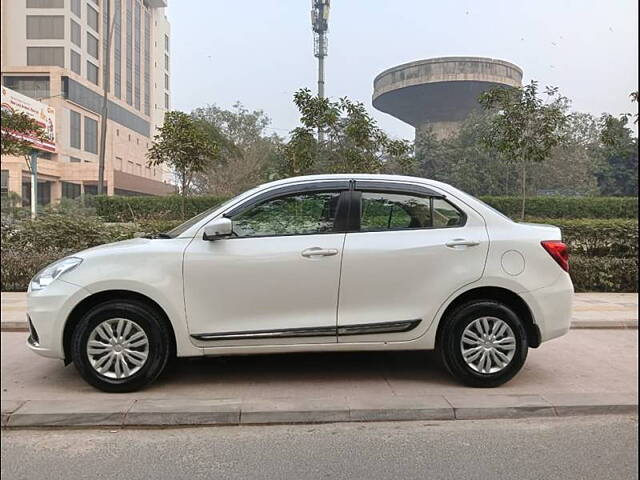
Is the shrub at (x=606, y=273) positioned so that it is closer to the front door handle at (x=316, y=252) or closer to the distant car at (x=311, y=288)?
the distant car at (x=311, y=288)

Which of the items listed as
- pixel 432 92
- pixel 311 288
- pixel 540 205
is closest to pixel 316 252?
pixel 311 288

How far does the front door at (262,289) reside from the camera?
4184 mm

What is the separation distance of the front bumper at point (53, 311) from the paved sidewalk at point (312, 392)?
0.41m

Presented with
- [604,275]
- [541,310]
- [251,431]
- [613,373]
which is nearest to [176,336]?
[251,431]

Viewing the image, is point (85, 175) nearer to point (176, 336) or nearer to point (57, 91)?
point (57, 91)

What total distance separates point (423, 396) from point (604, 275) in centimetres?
652

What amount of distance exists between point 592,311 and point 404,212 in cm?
454

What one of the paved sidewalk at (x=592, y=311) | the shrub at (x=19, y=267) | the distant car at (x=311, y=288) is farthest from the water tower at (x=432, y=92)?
the distant car at (x=311, y=288)

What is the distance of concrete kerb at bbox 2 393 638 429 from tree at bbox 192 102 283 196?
18.5 metres

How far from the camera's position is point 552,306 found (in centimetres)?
444

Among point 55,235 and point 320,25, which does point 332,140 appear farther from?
point 320,25

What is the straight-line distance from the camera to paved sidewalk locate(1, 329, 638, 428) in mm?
3805

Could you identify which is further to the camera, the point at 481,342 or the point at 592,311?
the point at 592,311

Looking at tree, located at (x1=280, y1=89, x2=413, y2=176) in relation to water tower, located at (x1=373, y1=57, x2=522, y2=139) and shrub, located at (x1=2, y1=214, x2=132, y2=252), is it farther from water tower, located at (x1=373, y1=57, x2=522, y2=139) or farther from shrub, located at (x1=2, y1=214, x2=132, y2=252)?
water tower, located at (x1=373, y1=57, x2=522, y2=139)
